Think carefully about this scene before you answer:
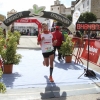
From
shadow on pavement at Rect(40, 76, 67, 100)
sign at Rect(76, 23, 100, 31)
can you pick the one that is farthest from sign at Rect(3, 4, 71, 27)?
shadow on pavement at Rect(40, 76, 67, 100)

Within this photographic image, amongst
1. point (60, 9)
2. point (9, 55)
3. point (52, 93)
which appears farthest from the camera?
point (60, 9)

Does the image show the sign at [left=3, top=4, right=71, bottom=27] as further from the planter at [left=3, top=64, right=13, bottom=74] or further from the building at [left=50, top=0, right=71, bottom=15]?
the building at [left=50, top=0, right=71, bottom=15]

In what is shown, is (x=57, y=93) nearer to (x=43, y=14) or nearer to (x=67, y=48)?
(x=67, y=48)

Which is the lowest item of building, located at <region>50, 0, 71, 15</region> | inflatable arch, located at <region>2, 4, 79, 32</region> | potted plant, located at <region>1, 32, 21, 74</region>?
potted plant, located at <region>1, 32, 21, 74</region>

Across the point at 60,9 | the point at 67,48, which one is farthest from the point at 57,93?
the point at 60,9

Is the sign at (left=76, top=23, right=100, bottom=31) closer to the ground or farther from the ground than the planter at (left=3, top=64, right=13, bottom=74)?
farther from the ground

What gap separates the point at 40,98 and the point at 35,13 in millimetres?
5608

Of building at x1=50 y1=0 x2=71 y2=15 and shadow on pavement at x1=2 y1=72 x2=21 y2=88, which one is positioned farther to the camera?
building at x1=50 y1=0 x2=71 y2=15

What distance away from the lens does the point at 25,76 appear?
713 centimetres

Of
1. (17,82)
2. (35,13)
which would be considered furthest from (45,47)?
(35,13)

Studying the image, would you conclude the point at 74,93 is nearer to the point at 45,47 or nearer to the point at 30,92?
the point at 30,92

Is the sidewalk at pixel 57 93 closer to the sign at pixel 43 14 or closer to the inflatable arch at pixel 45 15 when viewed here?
the inflatable arch at pixel 45 15

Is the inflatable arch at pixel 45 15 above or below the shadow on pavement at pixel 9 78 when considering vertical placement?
above

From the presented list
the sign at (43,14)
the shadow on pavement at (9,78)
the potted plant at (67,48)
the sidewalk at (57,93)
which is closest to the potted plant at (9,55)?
the shadow on pavement at (9,78)
